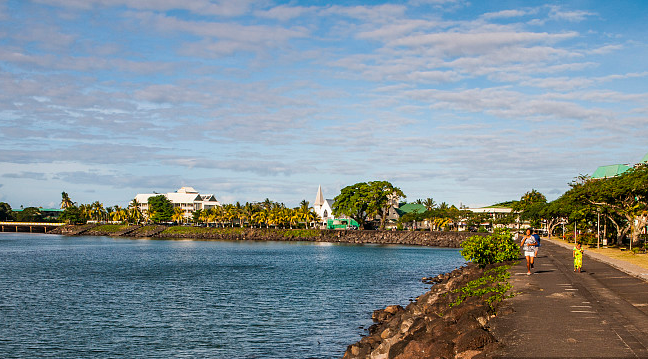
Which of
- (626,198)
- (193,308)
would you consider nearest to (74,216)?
(193,308)

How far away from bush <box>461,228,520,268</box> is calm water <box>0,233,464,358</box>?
17.5 ft


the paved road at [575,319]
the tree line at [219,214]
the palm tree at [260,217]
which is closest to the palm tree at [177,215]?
the tree line at [219,214]

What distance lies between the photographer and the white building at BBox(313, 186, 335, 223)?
173 m

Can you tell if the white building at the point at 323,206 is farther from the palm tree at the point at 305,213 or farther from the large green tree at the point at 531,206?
the large green tree at the point at 531,206

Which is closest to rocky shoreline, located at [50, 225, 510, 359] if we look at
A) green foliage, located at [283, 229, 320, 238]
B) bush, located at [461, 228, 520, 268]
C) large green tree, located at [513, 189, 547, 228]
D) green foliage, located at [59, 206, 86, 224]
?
bush, located at [461, 228, 520, 268]

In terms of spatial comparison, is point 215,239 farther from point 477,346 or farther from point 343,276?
point 477,346

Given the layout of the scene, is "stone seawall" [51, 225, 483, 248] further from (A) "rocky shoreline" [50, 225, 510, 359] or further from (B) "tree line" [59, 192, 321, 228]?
(A) "rocky shoreline" [50, 225, 510, 359]

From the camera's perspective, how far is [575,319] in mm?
15859

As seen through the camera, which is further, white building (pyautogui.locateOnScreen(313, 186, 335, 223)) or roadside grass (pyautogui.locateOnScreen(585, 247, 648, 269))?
white building (pyautogui.locateOnScreen(313, 186, 335, 223))

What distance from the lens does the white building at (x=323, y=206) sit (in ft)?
567

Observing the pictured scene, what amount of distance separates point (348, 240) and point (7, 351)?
369ft

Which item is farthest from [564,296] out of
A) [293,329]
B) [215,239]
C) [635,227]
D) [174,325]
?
[215,239]

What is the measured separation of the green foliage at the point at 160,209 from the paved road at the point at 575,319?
16994cm

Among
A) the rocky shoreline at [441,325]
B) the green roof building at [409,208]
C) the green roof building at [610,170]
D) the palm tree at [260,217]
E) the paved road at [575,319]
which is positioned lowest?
the rocky shoreline at [441,325]
